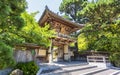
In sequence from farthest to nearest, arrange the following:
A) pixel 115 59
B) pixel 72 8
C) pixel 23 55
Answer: pixel 72 8
pixel 115 59
pixel 23 55

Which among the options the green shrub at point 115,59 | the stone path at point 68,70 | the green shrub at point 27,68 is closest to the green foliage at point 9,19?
the green shrub at point 27,68

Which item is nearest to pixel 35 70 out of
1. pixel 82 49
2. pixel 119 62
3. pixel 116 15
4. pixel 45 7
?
pixel 45 7

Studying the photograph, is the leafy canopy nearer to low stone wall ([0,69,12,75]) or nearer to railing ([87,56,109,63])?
railing ([87,56,109,63])

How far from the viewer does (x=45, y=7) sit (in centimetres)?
1806

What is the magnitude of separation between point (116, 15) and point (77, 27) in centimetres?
581

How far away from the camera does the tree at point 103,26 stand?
20913mm

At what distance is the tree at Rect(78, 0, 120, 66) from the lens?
20913 mm

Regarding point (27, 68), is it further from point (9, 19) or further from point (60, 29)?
point (60, 29)

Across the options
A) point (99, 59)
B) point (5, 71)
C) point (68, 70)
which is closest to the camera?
point (5, 71)

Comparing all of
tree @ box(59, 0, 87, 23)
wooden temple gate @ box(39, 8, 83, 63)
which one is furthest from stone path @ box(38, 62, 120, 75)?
tree @ box(59, 0, 87, 23)

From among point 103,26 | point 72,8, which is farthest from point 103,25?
point 72,8

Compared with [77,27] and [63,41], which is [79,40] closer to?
[77,27]

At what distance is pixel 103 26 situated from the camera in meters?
22.9

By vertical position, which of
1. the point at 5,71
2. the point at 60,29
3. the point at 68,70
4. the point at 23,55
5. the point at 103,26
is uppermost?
the point at 103,26
